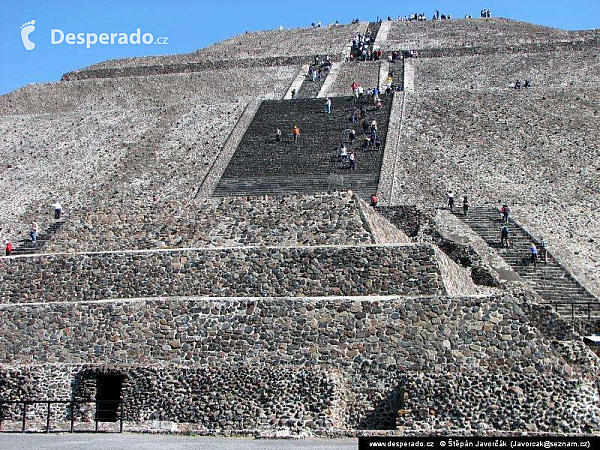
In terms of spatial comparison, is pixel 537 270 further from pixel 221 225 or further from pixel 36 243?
pixel 36 243

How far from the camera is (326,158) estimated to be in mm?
31375

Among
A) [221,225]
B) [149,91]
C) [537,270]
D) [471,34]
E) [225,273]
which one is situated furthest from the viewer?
[471,34]

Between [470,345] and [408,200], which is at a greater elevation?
[408,200]

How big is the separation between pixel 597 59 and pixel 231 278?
98.3 ft

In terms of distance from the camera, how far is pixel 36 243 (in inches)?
965

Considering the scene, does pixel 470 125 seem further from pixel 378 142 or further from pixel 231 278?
pixel 231 278

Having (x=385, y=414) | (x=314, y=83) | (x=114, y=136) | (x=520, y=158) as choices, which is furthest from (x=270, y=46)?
(x=385, y=414)

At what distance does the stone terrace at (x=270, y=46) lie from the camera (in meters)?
50.7

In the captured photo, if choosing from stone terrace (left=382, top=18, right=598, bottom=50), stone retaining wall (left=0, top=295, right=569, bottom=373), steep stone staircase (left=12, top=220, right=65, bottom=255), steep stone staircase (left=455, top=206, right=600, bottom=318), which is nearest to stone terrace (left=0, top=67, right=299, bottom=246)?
steep stone staircase (left=12, top=220, right=65, bottom=255)

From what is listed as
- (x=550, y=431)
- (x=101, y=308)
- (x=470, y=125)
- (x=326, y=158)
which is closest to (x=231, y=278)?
(x=101, y=308)

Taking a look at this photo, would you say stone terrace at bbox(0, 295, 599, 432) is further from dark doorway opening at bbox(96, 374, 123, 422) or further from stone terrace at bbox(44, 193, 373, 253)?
stone terrace at bbox(44, 193, 373, 253)

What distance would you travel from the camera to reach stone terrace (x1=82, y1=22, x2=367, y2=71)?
166 feet

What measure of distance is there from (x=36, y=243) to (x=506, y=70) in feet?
83.4

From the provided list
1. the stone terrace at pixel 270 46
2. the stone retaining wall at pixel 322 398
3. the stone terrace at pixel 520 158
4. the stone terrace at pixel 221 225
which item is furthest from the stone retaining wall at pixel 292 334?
the stone terrace at pixel 270 46
